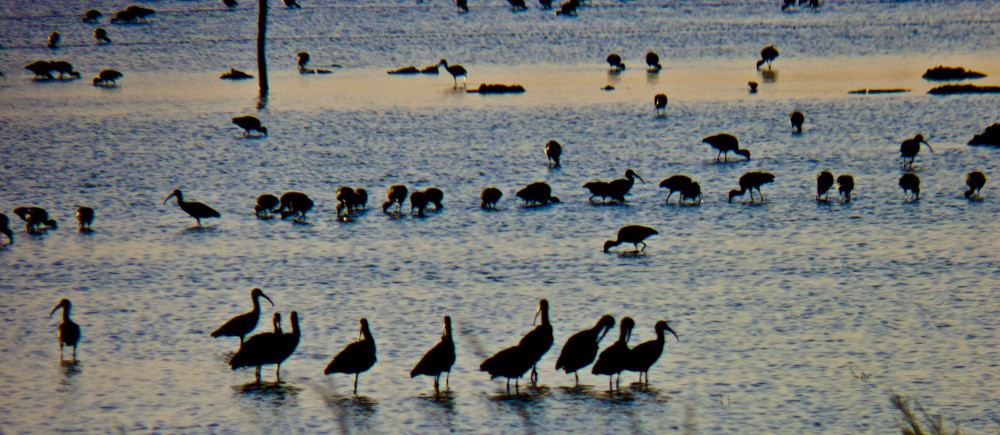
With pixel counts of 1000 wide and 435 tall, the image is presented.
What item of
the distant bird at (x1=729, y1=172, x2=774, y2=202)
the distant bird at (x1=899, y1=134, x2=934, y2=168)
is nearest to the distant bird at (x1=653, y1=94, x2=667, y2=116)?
the distant bird at (x1=899, y1=134, x2=934, y2=168)

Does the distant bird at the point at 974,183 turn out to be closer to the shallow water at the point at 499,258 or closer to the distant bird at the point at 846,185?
the shallow water at the point at 499,258

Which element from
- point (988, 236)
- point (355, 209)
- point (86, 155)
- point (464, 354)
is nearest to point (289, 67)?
point (86, 155)

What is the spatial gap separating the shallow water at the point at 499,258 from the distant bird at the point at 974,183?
35cm

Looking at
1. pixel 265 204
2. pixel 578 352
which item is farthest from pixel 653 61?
pixel 578 352

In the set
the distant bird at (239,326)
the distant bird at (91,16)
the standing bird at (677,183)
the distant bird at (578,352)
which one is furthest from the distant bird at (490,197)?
the distant bird at (91,16)

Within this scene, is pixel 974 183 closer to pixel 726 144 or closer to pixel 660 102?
pixel 726 144

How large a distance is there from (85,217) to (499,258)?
848cm

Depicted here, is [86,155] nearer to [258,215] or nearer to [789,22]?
[258,215]

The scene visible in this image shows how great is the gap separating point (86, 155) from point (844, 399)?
2727 cm

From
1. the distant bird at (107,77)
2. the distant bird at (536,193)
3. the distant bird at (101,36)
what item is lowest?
the distant bird at (536,193)

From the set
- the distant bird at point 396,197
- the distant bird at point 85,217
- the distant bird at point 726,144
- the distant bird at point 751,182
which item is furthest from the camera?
the distant bird at point 726,144

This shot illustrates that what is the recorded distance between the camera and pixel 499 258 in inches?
910

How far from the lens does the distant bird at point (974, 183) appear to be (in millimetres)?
27297

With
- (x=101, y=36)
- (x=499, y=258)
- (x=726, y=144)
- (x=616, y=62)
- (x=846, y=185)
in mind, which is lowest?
(x=499, y=258)
